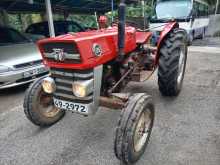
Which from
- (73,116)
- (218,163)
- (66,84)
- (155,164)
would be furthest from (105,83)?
(218,163)

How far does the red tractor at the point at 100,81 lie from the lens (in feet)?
8.21

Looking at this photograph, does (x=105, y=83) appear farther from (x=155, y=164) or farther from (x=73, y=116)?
(x=155, y=164)

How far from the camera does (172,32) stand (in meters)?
4.11

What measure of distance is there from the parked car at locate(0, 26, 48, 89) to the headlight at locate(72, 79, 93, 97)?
2.56m

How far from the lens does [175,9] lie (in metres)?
10.8

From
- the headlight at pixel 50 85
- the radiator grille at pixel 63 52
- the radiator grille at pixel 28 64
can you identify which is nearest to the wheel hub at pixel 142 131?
the radiator grille at pixel 63 52

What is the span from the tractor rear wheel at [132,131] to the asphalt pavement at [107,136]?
0.20 metres

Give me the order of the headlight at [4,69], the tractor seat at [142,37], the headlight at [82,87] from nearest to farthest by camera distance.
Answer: the headlight at [82,87] < the tractor seat at [142,37] < the headlight at [4,69]

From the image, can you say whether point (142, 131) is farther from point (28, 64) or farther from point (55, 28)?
point (55, 28)

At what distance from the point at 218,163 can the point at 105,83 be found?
→ 1.59m

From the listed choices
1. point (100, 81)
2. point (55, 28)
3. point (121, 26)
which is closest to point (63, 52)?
point (100, 81)

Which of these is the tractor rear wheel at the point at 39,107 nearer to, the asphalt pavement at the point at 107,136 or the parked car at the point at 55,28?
the asphalt pavement at the point at 107,136

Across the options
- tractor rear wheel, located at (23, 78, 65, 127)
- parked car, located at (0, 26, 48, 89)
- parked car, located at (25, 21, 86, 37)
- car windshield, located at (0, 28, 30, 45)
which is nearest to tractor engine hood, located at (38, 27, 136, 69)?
tractor rear wheel, located at (23, 78, 65, 127)

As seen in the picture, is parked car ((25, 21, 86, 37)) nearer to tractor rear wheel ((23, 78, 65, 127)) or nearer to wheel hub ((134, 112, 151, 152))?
tractor rear wheel ((23, 78, 65, 127))
